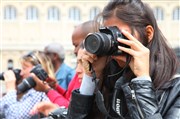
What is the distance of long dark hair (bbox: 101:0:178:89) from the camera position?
1.33 m

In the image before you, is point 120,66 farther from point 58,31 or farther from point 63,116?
point 58,31

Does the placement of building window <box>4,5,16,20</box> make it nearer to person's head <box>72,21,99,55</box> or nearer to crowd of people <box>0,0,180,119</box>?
person's head <box>72,21,99,55</box>

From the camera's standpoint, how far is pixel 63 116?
1628 mm

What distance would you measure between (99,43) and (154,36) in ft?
0.61

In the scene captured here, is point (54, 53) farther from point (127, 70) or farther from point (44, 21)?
point (44, 21)

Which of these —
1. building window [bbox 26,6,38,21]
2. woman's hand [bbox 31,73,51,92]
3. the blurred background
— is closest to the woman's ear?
woman's hand [bbox 31,73,51,92]

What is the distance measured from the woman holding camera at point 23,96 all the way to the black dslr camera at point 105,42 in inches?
53.0

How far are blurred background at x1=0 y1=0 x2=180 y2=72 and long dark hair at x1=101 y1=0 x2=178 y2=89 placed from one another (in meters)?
30.5

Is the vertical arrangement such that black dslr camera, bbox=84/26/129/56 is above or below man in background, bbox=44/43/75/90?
above

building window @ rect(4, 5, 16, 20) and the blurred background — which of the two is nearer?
the blurred background

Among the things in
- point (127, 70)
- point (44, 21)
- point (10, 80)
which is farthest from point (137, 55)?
point (44, 21)

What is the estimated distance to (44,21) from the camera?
110ft

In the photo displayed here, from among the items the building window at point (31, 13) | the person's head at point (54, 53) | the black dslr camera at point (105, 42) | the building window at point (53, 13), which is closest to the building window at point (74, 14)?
the building window at point (53, 13)

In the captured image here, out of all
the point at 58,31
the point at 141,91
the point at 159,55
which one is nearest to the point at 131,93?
the point at 141,91
